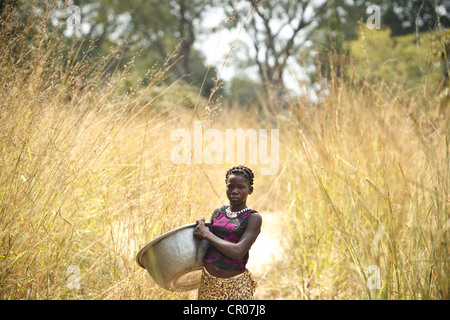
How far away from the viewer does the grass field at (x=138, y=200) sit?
4.55 ft

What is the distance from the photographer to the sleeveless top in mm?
1311

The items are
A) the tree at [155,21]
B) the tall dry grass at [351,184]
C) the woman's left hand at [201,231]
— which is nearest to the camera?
the woman's left hand at [201,231]

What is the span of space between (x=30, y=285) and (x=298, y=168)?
2228 millimetres

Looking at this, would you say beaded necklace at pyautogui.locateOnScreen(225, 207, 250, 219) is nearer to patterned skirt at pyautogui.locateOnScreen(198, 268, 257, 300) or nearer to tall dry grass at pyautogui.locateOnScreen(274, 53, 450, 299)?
patterned skirt at pyautogui.locateOnScreen(198, 268, 257, 300)

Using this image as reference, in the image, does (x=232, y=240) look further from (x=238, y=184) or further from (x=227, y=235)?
(x=238, y=184)

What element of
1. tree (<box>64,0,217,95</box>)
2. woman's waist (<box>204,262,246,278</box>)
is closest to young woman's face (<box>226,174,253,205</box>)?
woman's waist (<box>204,262,246,278</box>)

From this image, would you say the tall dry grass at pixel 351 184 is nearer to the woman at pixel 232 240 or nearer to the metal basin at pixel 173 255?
the woman at pixel 232 240

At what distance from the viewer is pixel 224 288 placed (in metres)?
1.32

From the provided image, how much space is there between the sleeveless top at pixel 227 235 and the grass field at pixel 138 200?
40cm

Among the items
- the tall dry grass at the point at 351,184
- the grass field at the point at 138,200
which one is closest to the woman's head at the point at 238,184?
the grass field at the point at 138,200

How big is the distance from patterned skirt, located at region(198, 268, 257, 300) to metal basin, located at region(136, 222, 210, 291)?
0.23 feet

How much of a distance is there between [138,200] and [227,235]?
2.73 ft
